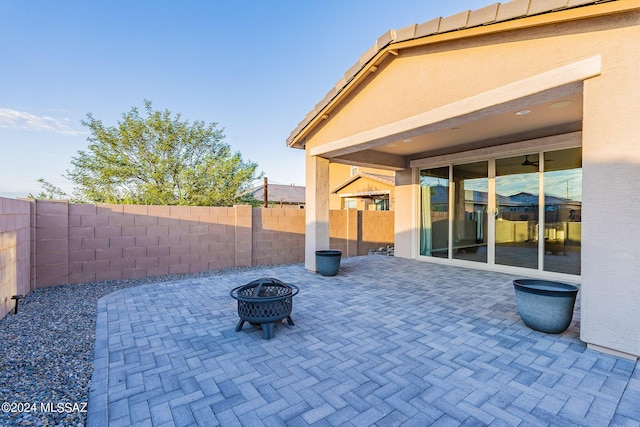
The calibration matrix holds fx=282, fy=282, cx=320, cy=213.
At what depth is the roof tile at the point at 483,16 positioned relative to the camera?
3.52 metres

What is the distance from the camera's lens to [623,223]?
277cm

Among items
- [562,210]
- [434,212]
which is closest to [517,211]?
[562,210]

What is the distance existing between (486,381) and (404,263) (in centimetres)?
592

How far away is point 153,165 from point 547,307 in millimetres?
11870

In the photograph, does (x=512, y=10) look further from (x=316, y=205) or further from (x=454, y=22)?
Result: (x=316, y=205)

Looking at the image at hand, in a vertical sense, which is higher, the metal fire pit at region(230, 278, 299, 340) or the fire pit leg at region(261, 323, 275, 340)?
the metal fire pit at region(230, 278, 299, 340)

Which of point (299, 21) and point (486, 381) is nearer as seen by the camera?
point (486, 381)

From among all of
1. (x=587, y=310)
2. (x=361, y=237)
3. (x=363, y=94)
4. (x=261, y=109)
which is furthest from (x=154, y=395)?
(x=261, y=109)

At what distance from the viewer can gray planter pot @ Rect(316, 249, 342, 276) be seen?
21.7 ft

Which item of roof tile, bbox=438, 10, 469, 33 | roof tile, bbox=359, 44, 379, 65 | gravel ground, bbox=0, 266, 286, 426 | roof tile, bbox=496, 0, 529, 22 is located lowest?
gravel ground, bbox=0, 266, 286, 426

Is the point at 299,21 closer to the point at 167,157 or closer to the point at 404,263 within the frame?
the point at 167,157

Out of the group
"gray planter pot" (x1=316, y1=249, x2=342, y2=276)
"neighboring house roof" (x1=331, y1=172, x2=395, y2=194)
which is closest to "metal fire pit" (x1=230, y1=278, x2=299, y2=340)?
"gray planter pot" (x1=316, y1=249, x2=342, y2=276)

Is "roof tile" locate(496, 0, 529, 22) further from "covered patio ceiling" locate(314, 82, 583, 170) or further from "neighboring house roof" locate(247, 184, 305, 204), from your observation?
"neighboring house roof" locate(247, 184, 305, 204)

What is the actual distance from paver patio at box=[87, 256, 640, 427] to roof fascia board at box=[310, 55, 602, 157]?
2.90 m
